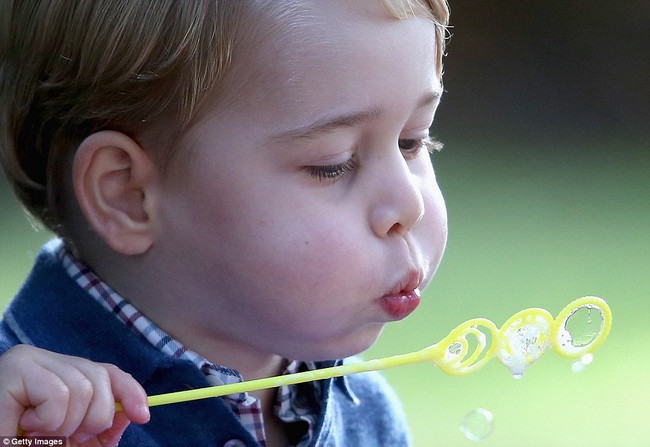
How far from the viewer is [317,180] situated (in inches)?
35.0

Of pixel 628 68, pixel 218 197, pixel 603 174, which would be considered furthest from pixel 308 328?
pixel 628 68

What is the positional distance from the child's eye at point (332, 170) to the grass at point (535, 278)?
1.05 m

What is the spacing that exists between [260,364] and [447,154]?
2.22 meters

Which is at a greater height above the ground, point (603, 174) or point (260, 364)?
point (603, 174)

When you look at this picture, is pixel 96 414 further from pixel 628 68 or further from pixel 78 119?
pixel 628 68

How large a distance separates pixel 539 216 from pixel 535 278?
15.5 inches

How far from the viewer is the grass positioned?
6.40 ft

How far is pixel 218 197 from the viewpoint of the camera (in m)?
0.90

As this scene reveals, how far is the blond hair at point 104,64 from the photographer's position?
890 millimetres

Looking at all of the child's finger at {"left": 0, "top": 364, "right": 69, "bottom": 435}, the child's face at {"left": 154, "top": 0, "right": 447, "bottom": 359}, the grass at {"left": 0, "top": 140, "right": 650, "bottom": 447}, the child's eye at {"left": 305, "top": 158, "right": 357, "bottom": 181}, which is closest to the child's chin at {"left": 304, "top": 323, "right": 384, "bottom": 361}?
the child's face at {"left": 154, "top": 0, "right": 447, "bottom": 359}

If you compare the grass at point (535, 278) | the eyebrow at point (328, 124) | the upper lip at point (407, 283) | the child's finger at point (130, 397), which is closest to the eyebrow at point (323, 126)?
the eyebrow at point (328, 124)

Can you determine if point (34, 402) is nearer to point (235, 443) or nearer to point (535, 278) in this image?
point (235, 443)

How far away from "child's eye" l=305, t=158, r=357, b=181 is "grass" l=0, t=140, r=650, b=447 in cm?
105

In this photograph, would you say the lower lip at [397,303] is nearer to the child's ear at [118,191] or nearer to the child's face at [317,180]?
the child's face at [317,180]
